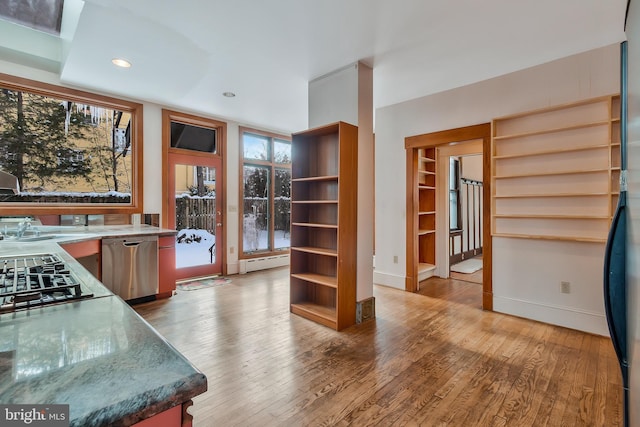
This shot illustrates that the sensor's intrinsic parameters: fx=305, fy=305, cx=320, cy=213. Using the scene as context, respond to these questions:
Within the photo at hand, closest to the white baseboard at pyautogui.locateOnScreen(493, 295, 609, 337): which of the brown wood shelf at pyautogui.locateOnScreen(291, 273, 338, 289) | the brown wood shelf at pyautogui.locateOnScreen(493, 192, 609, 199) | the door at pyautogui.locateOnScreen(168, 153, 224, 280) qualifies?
the brown wood shelf at pyautogui.locateOnScreen(493, 192, 609, 199)

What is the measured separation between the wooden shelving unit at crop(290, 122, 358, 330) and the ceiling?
2.59 feet

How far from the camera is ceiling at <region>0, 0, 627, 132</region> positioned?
2289mm

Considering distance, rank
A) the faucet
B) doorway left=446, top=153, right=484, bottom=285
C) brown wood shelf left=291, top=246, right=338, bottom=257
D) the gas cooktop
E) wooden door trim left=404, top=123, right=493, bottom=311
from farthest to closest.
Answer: doorway left=446, top=153, right=484, bottom=285, wooden door trim left=404, top=123, right=493, bottom=311, brown wood shelf left=291, top=246, right=338, bottom=257, the faucet, the gas cooktop

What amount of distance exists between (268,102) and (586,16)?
3.39 m

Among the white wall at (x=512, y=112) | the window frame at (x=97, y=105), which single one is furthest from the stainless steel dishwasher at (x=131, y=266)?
the white wall at (x=512, y=112)

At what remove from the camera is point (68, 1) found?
265 cm

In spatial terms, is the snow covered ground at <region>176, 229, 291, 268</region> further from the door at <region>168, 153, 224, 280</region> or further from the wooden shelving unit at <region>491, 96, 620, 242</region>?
the wooden shelving unit at <region>491, 96, 620, 242</region>

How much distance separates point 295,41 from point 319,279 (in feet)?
7.59

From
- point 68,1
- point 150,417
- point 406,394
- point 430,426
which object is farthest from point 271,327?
point 68,1

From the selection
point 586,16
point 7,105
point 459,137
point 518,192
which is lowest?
point 518,192

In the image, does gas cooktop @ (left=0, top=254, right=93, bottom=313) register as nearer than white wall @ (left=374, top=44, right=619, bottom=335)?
Yes

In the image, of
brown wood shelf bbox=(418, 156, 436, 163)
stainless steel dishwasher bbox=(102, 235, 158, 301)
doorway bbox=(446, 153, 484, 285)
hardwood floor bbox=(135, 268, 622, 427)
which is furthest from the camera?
doorway bbox=(446, 153, 484, 285)

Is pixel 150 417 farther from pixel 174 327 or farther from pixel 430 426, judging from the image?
pixel 174 327

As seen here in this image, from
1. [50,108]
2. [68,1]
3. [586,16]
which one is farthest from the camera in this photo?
[50,108]
